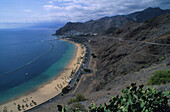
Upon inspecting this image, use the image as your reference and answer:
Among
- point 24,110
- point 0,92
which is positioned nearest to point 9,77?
point 0,92

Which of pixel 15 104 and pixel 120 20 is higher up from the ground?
pixel 120 20

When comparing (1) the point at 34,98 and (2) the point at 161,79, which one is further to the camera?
(1) the point at 34,98

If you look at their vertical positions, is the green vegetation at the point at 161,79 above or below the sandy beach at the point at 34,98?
above

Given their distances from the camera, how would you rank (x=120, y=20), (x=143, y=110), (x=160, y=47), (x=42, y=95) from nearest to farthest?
1. (x=143, y=110)
2. (x=42, y=95)
3. (x=160, y=47)
4. (x=120, y=20)

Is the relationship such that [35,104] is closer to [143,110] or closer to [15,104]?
[15,104]

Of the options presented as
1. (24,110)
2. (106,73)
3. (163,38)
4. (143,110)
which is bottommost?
(24,110)

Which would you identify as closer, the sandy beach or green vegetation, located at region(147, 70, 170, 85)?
green vegetation, located at region(147, 70, 170, 85)

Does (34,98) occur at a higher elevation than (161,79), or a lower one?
lower

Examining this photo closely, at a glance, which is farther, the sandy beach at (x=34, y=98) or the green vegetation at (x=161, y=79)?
the sandy beach at (x=34, y=98)

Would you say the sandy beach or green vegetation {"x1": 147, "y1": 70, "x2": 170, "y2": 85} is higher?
green vegetation {"x1": 147, "y1": 70, "x2": 170, "y2": 85}

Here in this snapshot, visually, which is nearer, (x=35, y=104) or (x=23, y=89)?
(x=35, y=104)

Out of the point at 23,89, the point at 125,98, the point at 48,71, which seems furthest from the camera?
the point at 48,71
